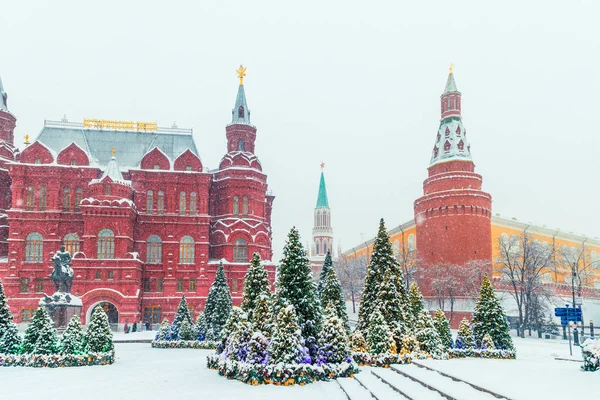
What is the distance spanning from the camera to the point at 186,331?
105ft

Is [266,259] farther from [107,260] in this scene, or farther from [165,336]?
[165,336]

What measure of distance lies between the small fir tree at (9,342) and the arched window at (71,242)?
28.5 meters

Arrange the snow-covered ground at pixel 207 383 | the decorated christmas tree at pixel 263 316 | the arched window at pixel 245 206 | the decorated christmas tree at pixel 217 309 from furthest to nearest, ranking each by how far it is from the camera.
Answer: the arched window at pixel 245 206
the decorated christmas tree at pixel 217 309
the decorated christmas tree at pixel 263 316
the snow-covered ground at pixel 207 383

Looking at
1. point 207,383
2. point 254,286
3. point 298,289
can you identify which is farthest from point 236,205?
point 207,383

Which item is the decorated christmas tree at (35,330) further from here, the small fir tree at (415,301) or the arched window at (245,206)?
the arched window at (245,206)

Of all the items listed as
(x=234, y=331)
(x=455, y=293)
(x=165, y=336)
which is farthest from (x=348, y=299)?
(x=234, y=331)

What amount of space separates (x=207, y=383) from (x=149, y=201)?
36.8 m

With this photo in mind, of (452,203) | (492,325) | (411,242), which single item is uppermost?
(452,203)

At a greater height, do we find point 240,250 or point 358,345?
point 240,250

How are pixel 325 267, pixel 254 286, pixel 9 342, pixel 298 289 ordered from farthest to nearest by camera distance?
pixel 325 267, pixel 9 342, pixel 254 286, pixel 298 289

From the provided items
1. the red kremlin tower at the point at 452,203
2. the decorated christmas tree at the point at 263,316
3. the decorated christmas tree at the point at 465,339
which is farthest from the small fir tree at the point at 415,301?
the red kremlin tower at the point at 452,203

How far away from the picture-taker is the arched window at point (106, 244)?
4726 cm

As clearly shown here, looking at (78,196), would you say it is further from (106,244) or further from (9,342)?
(9,342)

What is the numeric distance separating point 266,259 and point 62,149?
20.4 meters
